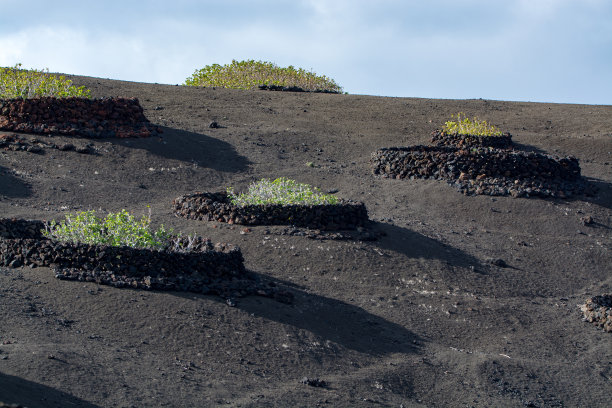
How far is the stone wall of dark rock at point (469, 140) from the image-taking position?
18.5 meters

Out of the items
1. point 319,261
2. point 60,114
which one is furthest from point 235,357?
point 60,114

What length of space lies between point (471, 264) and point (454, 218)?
2.56 meters

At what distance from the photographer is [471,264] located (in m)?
11.5

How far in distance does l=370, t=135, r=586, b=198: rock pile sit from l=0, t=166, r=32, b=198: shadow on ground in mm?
7585

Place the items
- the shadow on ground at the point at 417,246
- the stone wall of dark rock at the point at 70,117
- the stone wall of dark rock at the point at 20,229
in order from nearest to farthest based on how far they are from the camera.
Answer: the stone wall of dark rock at the point at 20,229 → the shadow on ground at the point at 417,246 → the stone wall of dark rock at the point at 70,117

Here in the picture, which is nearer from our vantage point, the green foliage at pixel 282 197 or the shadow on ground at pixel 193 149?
the green foliage at pixel 282 197

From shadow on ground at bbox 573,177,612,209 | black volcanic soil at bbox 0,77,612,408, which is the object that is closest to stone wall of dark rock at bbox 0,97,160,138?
black volcanic soil at bbox 0,77,612,408

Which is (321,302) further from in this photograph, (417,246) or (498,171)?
(498,171)

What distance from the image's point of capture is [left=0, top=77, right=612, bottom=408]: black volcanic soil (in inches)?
266

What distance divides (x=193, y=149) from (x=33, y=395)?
39.3ft

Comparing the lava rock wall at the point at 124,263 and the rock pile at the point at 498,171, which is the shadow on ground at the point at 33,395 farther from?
the rock pile at the point at 498,171

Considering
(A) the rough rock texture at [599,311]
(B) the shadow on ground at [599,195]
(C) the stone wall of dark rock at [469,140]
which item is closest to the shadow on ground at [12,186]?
(A) the rough rock texture at [599,311]

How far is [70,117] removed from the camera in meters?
16.7

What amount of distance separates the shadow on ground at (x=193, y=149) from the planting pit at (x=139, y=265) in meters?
7.88
